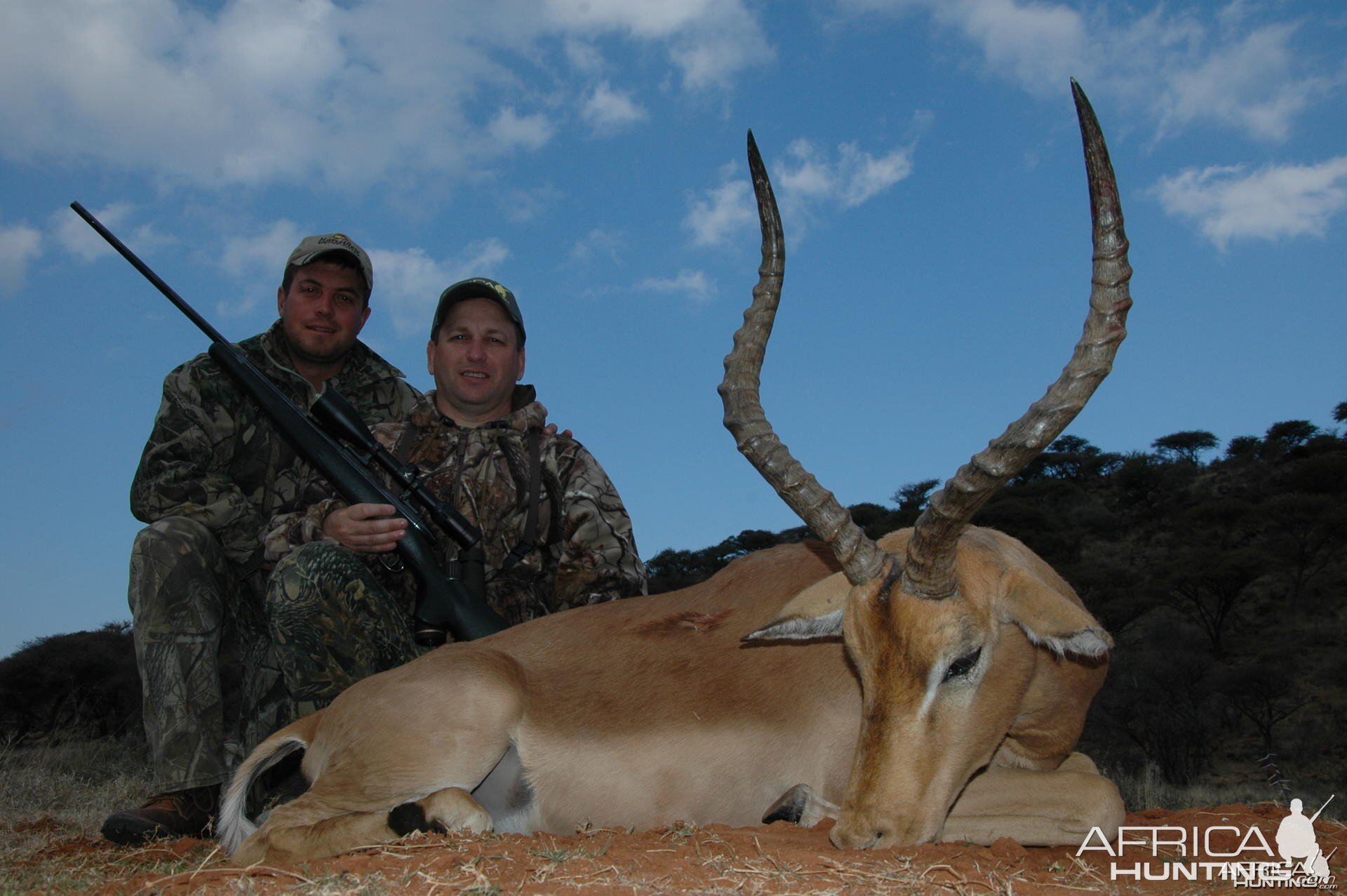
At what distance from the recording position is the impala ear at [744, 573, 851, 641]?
156 inches

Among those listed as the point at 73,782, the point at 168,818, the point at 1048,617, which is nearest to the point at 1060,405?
the point at 1048,617

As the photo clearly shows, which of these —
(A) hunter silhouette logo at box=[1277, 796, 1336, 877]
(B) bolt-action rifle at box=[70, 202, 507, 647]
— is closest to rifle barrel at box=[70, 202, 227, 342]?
(B) bolt-action rifle at box=[70, 202, 507, 647]

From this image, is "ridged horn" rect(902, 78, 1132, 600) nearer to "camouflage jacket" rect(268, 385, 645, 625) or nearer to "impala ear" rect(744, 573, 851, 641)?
"impala ear" rect(744, 573, 851, 641)

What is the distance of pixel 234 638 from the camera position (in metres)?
6.53

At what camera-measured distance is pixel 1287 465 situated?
3086cm

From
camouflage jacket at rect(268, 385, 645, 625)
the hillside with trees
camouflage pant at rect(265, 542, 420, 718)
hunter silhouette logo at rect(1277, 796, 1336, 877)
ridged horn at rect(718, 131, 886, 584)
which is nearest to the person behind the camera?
hunter silhouette logo at rect(1277, 796, 1336, 877)

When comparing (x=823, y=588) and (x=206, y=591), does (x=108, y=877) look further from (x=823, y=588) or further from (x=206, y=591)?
(x=823, y=588)

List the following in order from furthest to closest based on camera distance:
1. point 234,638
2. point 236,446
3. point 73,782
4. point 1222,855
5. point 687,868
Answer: point 73,782 → point 236,446 → point 234,638 → point 1222,855 → point 687,868

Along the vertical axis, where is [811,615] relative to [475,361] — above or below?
below

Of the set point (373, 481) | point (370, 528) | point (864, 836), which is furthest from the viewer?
point (373, 481)

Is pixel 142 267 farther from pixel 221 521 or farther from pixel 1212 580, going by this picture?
pixel 1212 580

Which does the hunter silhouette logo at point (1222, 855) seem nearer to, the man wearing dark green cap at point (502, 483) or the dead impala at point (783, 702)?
the dead impala at point (783, 702)

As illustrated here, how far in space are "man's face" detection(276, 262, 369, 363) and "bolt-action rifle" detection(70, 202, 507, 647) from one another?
40 cm

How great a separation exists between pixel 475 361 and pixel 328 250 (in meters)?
1.46
